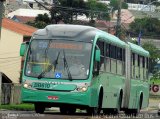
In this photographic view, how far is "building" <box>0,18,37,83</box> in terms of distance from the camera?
70438 mm

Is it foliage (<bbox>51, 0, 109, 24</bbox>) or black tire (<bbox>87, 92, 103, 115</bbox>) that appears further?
foliage (<bbox>51, 0, 109, 24</bbox>)

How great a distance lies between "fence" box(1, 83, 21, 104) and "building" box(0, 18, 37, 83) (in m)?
17.5

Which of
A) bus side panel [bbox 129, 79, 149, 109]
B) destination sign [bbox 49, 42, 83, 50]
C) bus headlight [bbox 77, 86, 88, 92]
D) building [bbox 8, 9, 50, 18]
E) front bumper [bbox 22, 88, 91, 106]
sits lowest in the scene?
building [bbox 8, 9, 50, 18]

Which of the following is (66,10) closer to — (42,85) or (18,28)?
(18,28)

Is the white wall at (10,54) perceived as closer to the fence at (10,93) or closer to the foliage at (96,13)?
the foliage at (96,13)

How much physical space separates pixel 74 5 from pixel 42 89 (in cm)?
6605

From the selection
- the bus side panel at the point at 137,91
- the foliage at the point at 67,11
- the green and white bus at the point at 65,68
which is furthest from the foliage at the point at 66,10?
the green and white bus at the point at 65,68

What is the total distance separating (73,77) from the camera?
25.0 m

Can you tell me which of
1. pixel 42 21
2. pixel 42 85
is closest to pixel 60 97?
pixel 42 85

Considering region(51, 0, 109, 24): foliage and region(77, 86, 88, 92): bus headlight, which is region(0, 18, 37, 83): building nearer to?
region(51, 0, 109, 24): foliage

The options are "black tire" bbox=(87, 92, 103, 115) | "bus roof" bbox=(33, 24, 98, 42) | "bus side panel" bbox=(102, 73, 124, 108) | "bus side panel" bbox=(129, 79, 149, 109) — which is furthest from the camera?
"bus side panel" bbox=(129, 79, 149, 109)

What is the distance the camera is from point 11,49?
7138cm

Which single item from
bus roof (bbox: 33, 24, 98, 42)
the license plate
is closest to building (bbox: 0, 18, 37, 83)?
bus roof (bbox: 33, 24, 98, 42)

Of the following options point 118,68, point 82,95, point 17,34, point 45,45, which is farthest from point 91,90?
point 17,34
